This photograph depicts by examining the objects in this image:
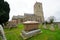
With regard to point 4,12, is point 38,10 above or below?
below

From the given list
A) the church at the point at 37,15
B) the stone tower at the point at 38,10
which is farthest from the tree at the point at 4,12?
the stone tower at the point at 38,10

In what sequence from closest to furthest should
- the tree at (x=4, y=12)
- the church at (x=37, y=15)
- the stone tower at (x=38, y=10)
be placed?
1. the tree at (x=4, y=12)
2. the church at (x=37, y=15)
3. the stone tower at (x=38, y=10)

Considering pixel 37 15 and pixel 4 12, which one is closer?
pixel 4 12

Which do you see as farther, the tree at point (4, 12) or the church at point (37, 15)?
the church at point (37, 15)

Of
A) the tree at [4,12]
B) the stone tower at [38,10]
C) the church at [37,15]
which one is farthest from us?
the stone tower at [38,10]

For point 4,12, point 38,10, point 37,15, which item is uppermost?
point 4,12

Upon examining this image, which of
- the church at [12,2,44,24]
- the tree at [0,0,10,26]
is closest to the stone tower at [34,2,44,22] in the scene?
the church at [12,2,44,24]

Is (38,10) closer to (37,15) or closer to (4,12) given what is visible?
(37,15)

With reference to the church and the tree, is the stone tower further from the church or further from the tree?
the tree

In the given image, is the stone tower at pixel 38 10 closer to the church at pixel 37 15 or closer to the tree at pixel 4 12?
the church at pixel 37 15

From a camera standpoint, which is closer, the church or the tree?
the tree

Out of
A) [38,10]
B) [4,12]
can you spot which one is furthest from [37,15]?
[4,12]

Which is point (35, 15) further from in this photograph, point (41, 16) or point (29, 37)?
point (29, 37)

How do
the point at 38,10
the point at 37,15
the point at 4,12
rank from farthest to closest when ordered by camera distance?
1. the point at 38,10
2. the point at 37,15
3. the point at 4,12
